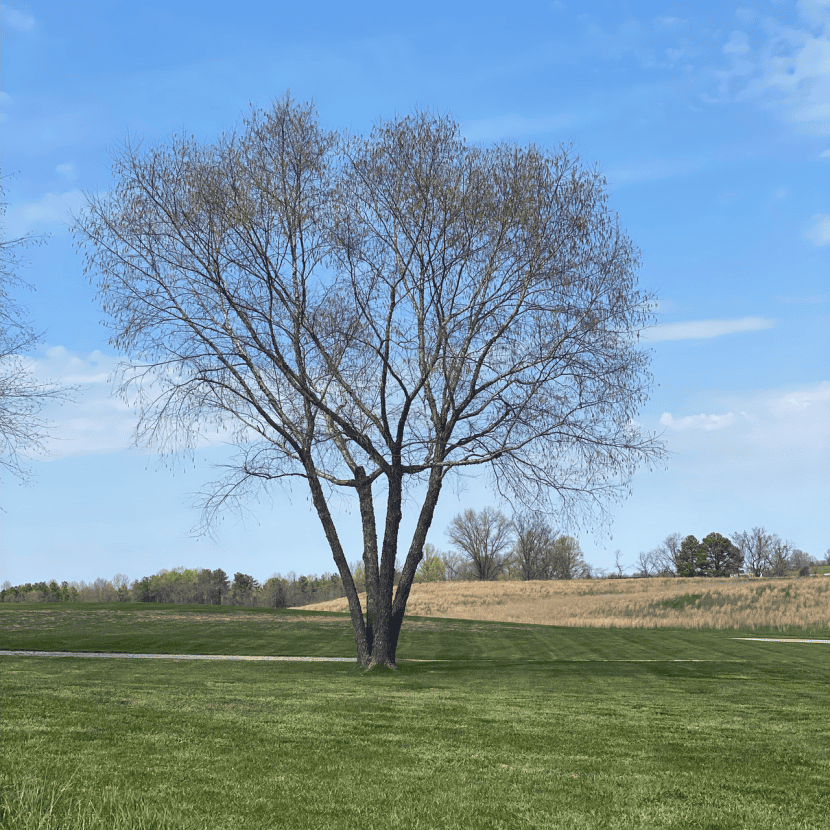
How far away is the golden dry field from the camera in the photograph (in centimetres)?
3822

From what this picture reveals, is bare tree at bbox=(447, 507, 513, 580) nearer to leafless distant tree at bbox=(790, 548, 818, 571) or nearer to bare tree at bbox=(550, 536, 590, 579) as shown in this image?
bare tree at bbox=(550, 536, 590, 579)

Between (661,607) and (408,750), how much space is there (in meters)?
39.6

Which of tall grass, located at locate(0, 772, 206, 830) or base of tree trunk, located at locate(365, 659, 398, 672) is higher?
tall grass, located at locate(0, 772, 206, 830)

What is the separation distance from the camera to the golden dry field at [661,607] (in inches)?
1505

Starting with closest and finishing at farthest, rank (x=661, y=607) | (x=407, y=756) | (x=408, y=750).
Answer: (x=407, y=756) → (x=408, y=750) → (x=661, y=607)

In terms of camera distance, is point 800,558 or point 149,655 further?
point 800,558

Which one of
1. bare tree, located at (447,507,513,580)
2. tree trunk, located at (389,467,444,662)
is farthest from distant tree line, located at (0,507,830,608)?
tree trunk, located at (389,467,444,662)

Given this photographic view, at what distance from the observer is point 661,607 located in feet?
144

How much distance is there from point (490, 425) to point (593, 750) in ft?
31.8

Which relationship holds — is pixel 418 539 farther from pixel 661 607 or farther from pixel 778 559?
pixel 778 559

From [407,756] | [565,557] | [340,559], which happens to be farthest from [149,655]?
[565,557]

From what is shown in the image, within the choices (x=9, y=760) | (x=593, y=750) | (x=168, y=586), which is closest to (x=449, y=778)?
(x=593, y=750)

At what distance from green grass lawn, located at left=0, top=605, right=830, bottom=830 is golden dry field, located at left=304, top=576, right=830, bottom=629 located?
76.9 feet

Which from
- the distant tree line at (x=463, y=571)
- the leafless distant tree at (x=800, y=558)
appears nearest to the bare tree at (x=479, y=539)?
the distant tree line at (x=463, y=571)
